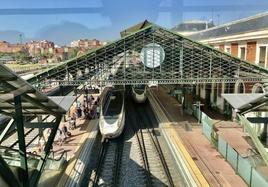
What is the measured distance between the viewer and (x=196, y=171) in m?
12.2

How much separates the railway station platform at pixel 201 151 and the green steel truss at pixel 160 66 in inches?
121

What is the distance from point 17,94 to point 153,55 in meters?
14.8

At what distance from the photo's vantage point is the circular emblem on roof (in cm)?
1905

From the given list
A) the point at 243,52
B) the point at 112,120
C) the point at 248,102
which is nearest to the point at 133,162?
the point at 112,120

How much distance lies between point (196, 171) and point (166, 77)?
327 inches

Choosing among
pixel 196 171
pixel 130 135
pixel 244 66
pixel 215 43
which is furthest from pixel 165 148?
pixel 215 43

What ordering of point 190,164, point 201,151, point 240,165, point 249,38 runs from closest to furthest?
1. point 240,165
2. point 190,164
3. point 201,151
4. point 249,38

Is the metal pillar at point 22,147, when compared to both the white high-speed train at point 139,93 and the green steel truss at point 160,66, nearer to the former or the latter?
the green steel truss at point 160,66

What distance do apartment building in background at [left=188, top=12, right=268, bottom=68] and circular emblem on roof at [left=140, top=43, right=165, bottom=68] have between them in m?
5.34

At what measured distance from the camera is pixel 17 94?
16.0 ft

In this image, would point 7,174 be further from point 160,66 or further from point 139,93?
point 139,93

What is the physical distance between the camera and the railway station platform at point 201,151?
11594 mm

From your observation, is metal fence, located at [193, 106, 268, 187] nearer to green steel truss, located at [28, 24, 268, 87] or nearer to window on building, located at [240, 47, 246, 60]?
green steel truss, located at [28, 24, 268, 87]

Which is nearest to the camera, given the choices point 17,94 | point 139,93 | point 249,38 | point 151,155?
point 17,94
